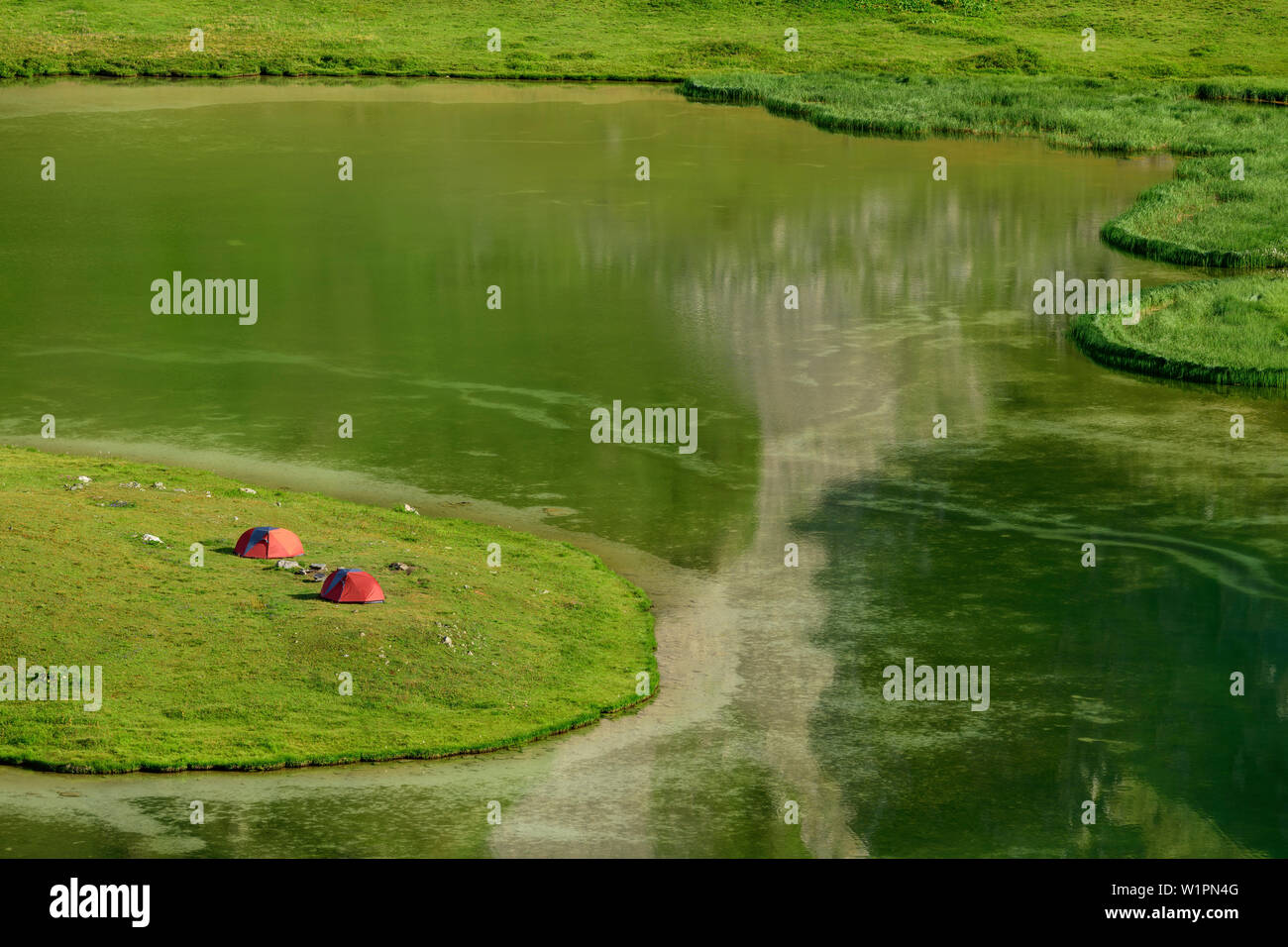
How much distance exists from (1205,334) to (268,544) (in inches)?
1287

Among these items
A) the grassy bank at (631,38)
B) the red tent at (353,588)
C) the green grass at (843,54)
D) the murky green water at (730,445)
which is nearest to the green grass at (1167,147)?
the green grass at (843,54)

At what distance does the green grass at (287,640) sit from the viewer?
93.1 ft

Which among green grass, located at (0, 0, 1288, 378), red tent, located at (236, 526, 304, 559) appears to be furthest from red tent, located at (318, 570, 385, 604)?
green grass, located at (0, 0, 1288, 378)

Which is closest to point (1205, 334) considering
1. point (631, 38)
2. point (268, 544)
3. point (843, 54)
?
point (268, 544)

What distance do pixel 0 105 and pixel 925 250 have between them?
182 ft

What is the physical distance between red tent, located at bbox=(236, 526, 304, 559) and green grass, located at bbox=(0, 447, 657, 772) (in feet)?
0.86

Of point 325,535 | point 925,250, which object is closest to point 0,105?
point 925,250

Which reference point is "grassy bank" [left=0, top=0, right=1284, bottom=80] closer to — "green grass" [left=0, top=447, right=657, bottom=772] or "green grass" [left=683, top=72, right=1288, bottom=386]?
"green grass" [left=683, top=72, right=1288, bottom=386]

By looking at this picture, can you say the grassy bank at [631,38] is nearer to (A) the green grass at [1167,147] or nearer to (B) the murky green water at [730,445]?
(A) the green grass at [1167,147]

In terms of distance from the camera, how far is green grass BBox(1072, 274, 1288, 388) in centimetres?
5234

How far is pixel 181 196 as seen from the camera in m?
77.3

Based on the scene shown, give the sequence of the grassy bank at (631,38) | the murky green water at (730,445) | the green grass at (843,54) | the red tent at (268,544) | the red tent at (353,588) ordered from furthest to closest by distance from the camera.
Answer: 1. the grassy bank at (631,38)
2. the green grass at (843,54)
3. the red tent at (268,544)
4. the red tent at (353,588)
5. the murky green water at (730,445)

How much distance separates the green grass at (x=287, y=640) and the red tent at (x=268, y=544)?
0.86 ft

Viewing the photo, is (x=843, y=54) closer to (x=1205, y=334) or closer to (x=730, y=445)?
(x=1205, y=334)
